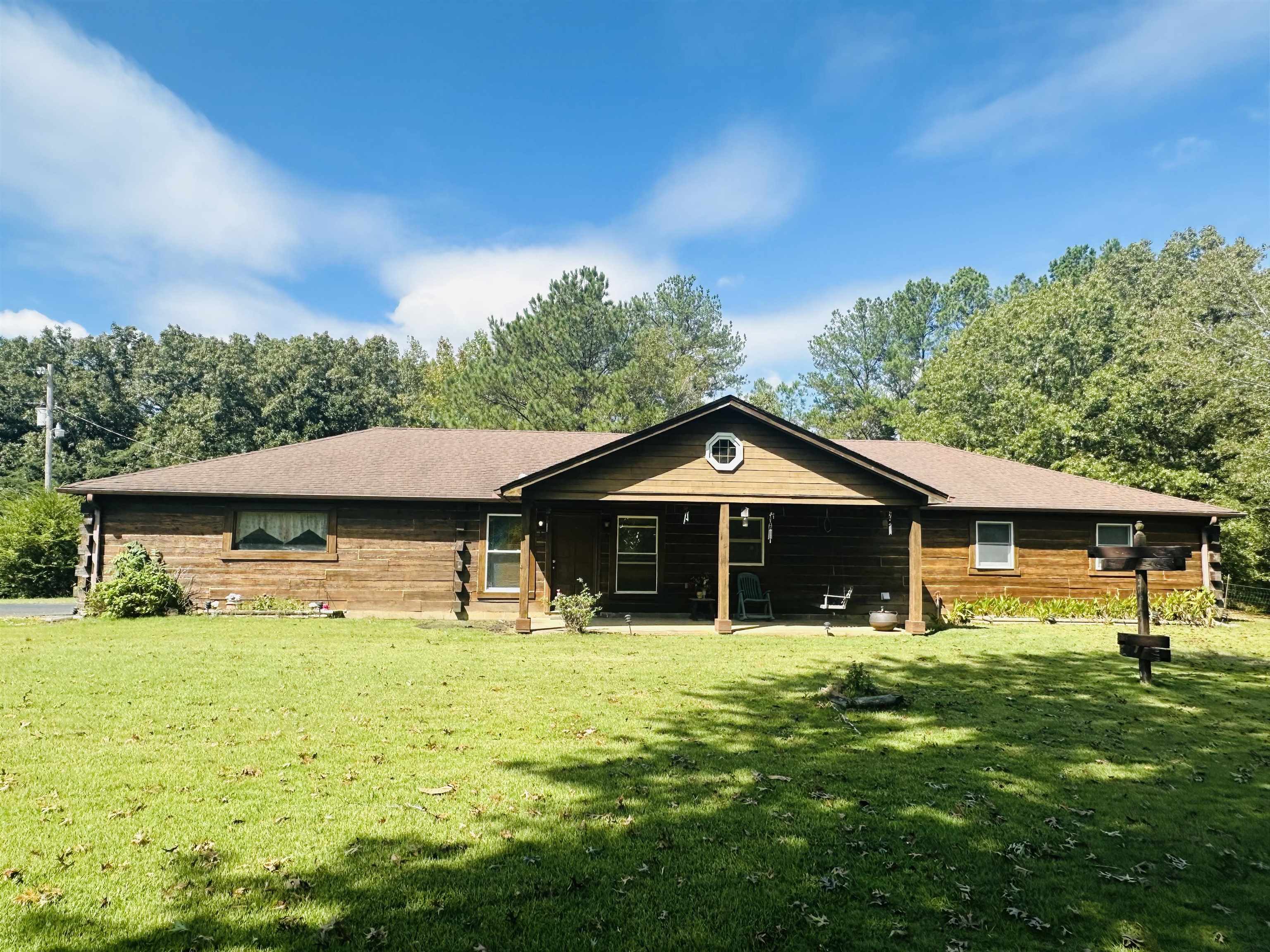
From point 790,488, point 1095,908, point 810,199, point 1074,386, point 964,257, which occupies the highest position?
point 964,257

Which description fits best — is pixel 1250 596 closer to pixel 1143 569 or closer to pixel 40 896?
pixel 1143 569

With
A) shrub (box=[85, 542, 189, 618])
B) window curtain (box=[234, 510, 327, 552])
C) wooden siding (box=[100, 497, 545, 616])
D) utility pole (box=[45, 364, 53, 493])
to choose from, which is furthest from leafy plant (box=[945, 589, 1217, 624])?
utility pole (box=[45, 364, 53, 493])

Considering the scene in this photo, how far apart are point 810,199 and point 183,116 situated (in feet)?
54.8

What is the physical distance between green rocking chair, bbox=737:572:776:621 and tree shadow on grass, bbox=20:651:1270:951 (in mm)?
9584

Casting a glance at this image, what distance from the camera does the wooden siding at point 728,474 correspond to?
14789 mm

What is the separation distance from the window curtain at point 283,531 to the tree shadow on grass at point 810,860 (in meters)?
12.2

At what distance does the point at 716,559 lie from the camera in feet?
57.6

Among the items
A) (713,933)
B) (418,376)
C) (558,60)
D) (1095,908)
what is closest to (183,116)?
(558,60)

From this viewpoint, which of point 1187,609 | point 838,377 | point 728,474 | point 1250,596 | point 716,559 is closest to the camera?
point 728,474

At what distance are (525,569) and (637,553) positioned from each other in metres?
3.79

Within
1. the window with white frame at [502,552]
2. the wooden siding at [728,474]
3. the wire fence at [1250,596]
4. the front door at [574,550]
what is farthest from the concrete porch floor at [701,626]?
the wire fence at [1250,596]

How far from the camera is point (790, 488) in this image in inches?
596

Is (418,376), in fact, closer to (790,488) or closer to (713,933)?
(790,488)

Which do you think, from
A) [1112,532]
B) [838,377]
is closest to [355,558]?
[1112,532]
